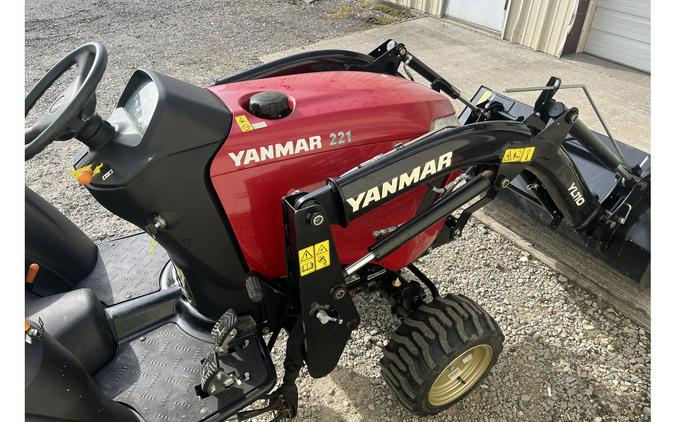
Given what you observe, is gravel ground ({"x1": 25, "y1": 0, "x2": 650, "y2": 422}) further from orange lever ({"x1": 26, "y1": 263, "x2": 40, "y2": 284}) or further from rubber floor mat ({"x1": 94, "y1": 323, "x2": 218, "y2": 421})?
orange lever ({"x1": 26, "y1": 263, "x2": 40, "y2": 284})

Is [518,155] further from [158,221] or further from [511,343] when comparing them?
[158,221]

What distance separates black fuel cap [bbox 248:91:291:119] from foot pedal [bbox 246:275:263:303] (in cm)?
61

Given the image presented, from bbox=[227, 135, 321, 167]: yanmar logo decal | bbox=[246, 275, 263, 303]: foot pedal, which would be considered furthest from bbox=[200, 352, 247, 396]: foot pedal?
bbox=[227, 135, 321, 167]: yanmar logo decal

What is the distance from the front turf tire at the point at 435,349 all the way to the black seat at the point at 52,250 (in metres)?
1.54

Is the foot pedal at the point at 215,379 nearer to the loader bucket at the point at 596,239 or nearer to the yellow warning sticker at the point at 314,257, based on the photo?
the yellow warning sticker at the point at 314,257

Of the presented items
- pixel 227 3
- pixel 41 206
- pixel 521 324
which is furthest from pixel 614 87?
pixel 227 3

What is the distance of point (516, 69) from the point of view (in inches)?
231

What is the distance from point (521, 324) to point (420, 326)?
940 millimetres

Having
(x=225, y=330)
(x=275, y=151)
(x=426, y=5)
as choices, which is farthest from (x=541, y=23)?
(x=225, y=330)

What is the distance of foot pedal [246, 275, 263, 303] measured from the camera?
1816 millimetres

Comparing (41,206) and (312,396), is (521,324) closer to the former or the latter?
(312,396)

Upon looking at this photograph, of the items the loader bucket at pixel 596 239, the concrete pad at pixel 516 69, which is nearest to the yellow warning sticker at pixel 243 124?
the loader bucket at pixel 596 239

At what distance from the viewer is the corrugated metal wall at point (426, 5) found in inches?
302

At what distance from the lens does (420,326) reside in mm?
2074
